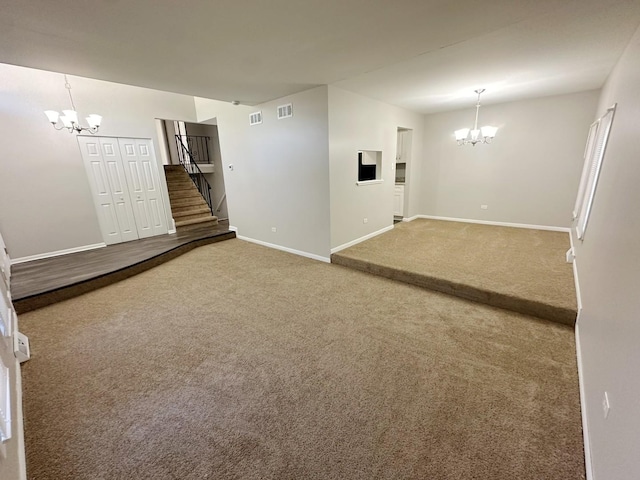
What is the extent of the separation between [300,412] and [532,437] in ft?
4.64

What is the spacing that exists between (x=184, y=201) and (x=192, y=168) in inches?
58.4

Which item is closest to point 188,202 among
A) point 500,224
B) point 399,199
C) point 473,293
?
point 399,199

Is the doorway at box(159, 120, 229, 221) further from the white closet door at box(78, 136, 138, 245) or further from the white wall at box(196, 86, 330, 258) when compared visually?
the white closet door at box(78, 136, 138, 245)

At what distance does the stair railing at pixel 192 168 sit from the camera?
8164 millimetres

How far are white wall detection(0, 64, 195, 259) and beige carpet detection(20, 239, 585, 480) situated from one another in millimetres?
2178

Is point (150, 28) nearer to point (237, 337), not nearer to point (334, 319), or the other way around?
point (237, 337)

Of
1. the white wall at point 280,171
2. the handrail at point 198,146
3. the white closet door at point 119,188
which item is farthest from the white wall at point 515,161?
the white closet door at point 119,188

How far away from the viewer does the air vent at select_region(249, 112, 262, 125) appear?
485 centimetres

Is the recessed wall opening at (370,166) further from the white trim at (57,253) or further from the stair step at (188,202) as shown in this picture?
the white trim at (57,253)

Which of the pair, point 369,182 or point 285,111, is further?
point 369,182

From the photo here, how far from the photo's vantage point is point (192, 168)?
8172 mm

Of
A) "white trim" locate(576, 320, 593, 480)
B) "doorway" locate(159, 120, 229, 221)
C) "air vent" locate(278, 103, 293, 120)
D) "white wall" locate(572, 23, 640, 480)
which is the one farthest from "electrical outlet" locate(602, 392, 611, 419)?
"doorway" locate(159, 120, 229, 221)

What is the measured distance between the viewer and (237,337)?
2.60 meters

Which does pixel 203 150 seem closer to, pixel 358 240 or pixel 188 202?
pixel 188 202
